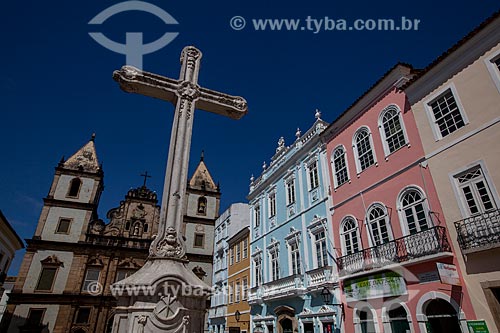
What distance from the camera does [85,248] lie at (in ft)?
94.7

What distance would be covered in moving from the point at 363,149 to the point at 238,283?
Answer: 15.3 meters

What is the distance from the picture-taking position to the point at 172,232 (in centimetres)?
579

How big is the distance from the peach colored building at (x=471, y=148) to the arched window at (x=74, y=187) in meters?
32.2

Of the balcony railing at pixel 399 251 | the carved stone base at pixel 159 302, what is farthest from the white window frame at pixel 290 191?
the carved stone base at pixel 159 302

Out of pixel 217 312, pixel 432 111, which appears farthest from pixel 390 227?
pixel 217 312

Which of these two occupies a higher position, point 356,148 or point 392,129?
point 356,148

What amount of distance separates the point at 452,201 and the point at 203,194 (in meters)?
29.6

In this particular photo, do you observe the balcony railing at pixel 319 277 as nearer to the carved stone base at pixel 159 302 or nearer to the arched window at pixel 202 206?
the carved stone base at pixel 159 302

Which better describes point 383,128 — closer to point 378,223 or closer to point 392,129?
point 392,129

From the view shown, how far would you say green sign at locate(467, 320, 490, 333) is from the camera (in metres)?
7.90

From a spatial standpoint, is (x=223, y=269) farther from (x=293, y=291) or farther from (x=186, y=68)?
(x=186, y=68)

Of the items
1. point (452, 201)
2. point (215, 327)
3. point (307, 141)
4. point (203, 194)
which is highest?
point (203, 194)

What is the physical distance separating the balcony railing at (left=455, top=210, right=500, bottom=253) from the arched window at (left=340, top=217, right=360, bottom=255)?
447 centimetres

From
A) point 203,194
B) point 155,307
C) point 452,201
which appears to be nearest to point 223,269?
point 203,194
